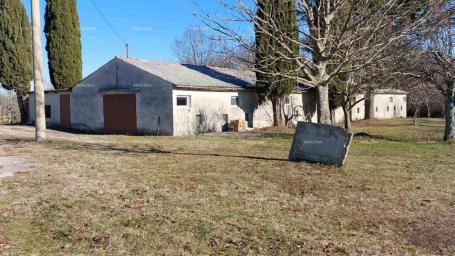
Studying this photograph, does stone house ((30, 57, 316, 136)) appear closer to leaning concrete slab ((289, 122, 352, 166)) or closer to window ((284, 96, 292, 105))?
window ((284, 96, 292, 105))

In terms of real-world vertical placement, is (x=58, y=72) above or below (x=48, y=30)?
below

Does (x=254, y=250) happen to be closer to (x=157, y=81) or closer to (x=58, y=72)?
(x=157, y=81)

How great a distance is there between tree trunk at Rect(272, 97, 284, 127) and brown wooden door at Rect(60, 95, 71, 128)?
39.8 feet

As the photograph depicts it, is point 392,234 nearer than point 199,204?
Yes

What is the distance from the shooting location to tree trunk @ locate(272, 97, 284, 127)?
27484mm

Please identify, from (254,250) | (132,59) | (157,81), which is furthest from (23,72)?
(254,250)

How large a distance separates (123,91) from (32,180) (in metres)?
16.4

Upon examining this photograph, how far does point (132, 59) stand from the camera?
81.8 feet

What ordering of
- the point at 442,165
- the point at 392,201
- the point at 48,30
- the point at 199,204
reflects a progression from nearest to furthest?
the point at 199,204 → the point at 392,201 → the point at 442,165 → the point at 48,30

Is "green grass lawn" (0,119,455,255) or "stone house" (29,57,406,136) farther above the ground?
"stone house" (29,57,406,136)

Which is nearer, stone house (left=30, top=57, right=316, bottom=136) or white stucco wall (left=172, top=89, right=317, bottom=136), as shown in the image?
stone house (left=30, top=57, right=316, bottom=136)

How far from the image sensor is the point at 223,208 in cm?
629

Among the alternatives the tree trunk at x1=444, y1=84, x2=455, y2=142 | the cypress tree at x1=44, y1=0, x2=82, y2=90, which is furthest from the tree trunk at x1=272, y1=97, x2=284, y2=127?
the cypress tree at x1=44, y1=0, x2=82, y2=90

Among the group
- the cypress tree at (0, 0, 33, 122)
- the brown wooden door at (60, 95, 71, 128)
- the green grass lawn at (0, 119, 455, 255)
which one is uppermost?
the cypress tree at (0, 0, 33, 122)
